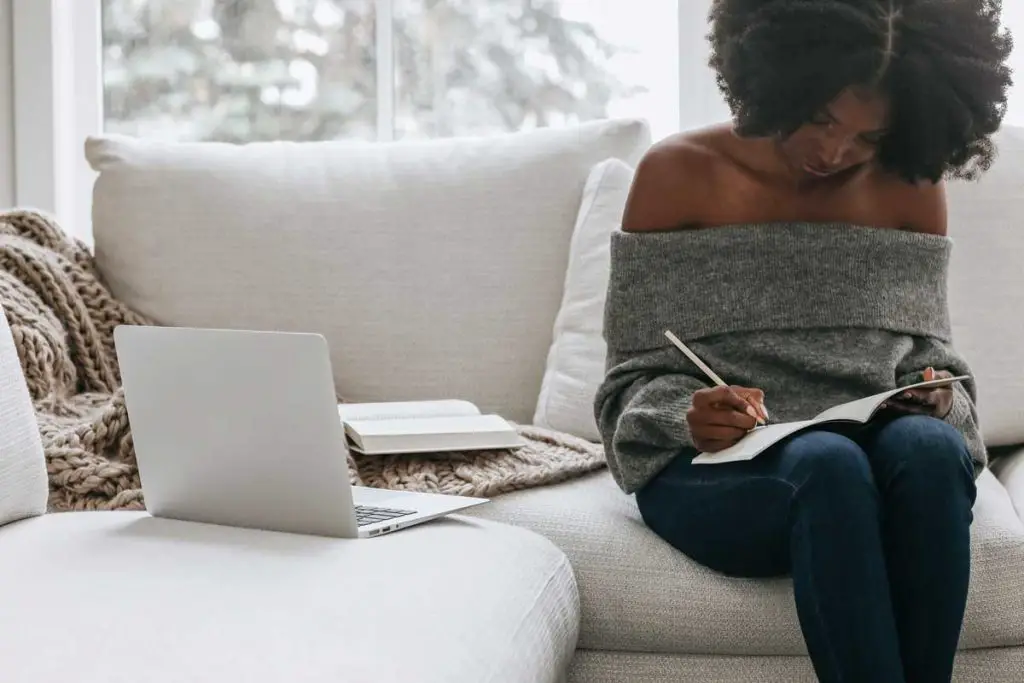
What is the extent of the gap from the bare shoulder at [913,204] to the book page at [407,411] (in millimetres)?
640

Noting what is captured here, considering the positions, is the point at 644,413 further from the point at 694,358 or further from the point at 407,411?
the point at 407,411

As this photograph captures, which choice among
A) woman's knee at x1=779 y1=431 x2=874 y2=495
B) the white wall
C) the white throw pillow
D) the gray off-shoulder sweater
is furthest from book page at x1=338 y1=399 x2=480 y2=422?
the white wall

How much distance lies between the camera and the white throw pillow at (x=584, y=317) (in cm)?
178

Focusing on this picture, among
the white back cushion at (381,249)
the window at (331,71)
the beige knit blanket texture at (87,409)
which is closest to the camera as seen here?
the beige knit blanket texture at (87,409)

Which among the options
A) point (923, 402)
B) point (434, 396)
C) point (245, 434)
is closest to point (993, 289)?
point (923, 402)

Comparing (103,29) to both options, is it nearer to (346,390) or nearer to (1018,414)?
(346,390)

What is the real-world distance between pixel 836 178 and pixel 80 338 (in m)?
1.14

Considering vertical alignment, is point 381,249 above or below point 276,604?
above

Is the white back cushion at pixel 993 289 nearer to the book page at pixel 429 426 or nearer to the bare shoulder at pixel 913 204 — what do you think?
the bare shoulder at pixel 913 204

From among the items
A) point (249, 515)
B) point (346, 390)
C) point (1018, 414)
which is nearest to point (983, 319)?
point (1018, 414)

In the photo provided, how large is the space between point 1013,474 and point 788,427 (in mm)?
612

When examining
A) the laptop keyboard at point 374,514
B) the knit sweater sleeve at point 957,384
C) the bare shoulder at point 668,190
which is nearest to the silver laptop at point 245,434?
the laptop keyboard at point 374,514

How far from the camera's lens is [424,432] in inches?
61.0

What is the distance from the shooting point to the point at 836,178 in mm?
1495
